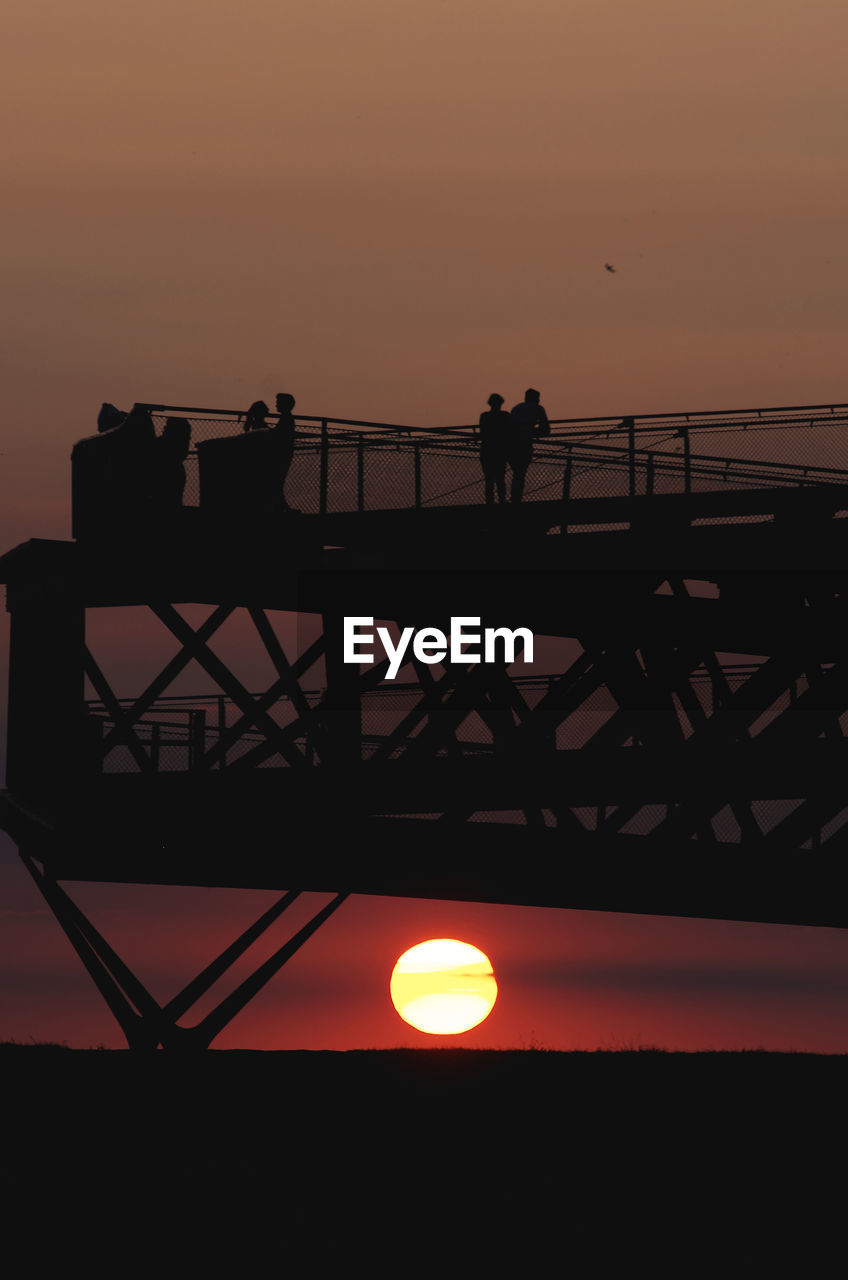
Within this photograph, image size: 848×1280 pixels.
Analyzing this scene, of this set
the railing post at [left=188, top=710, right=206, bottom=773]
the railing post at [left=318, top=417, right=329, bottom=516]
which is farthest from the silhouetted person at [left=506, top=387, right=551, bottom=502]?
the railing post at [left=188, top=710, right=206, bottom=773]

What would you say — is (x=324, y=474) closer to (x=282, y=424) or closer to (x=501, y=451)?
(x=282, y=424)

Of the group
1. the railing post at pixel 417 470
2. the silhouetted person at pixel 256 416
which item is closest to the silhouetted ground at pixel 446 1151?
the railing post at pixel 417 470

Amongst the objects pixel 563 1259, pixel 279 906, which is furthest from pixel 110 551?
pixel 563 1259

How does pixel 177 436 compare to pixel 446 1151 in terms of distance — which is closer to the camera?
pixel 446 1151

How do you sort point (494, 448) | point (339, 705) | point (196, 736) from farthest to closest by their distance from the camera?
point (196, 736) < point (494, 448) < point (339, 705)

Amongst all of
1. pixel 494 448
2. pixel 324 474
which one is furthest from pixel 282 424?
pixel 494 448
